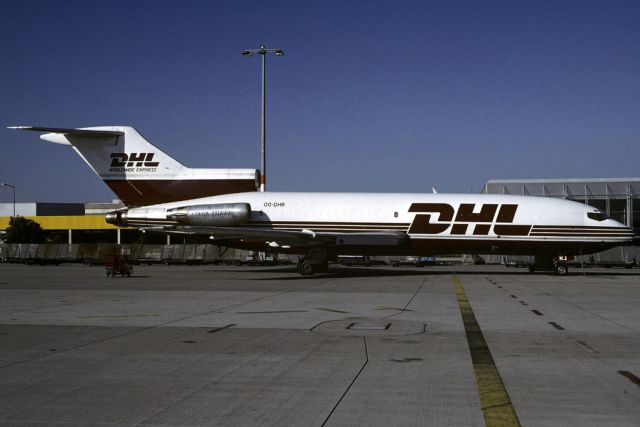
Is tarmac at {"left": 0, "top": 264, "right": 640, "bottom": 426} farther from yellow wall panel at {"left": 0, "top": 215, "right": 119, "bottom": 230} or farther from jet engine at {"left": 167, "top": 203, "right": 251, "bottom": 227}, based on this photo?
yellow wall panel at {"left": 0, "top": 215, "right": 119, "bottom": 230}

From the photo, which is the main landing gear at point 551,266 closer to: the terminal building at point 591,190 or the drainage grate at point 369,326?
the drainage grate at point 369,326

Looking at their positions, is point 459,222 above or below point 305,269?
above

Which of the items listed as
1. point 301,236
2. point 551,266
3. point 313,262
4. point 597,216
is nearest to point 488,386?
point 301,236

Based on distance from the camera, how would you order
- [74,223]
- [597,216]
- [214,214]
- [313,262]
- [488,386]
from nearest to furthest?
[488,386]
[597,216]
[214,214]
[313,262]
[74,223]

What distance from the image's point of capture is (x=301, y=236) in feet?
105

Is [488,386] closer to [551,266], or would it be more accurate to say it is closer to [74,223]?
[551,266]

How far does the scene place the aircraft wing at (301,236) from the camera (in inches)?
1212

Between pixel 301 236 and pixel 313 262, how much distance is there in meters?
1.99

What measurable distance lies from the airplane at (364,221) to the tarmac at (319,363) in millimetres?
14218

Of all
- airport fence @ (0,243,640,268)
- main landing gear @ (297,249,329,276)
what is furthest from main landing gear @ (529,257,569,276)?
airport fence @ (0,243,640,268)

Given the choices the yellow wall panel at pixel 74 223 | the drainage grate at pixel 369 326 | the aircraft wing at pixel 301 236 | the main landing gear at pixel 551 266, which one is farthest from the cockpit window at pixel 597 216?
the yellow wall panel at pixel 74 223

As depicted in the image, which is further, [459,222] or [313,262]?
[313,262]

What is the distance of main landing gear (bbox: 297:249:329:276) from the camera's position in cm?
3319

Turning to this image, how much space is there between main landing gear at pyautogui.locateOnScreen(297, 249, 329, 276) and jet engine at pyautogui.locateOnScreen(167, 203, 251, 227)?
384 centimetres
